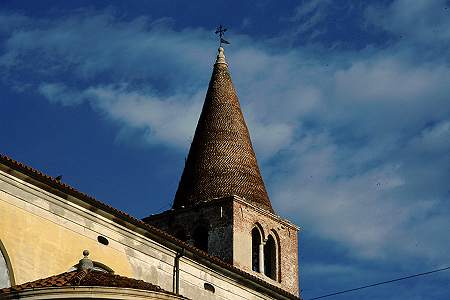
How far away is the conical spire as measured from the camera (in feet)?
101

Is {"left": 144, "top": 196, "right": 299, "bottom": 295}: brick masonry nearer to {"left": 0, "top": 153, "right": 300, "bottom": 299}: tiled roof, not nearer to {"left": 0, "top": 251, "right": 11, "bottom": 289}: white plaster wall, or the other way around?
{"left": 0, "top": 153, "right": 300, "bottom": 299}: tiled roof

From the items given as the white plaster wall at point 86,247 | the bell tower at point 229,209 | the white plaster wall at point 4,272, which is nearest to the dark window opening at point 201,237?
the bell tower at point 229,209

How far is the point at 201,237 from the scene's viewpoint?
3017 centimetres

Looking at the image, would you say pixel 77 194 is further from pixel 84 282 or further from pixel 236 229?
pixel 236 229

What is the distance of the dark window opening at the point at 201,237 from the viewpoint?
98.3ft

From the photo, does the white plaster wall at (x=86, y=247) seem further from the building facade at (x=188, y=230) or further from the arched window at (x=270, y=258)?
the arched window at (x=270, y=258)

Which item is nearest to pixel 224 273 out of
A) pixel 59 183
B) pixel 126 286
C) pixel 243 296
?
pixel 243 296

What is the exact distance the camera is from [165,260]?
2286 centimetres

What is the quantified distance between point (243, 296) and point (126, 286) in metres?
9.28

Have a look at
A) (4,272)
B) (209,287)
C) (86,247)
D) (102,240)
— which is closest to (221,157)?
(209,287)

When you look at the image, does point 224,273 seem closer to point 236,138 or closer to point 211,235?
point 211,235

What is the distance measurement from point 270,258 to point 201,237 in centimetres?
218

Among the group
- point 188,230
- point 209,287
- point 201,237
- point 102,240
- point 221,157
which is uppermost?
point 221,157

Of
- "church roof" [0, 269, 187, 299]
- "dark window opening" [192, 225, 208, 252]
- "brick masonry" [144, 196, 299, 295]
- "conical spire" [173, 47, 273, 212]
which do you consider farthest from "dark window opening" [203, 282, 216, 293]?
"church roof" [0, 269, 187, 299]
